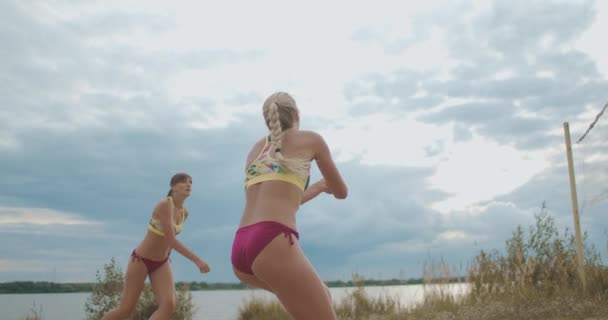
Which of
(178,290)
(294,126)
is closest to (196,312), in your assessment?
(178,290)

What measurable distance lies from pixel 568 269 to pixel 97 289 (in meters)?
8.98

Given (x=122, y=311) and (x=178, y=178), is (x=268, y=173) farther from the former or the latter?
(x=122, y=311)

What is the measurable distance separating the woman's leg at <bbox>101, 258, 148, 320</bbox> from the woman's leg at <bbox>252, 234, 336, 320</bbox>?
12.8 feet

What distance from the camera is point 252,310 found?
42.2 feet

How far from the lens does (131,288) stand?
635 cm

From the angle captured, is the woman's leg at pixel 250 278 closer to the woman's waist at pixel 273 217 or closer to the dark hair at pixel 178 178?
the woman's waist at pixel 273 217

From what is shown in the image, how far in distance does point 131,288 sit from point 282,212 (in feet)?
13.4

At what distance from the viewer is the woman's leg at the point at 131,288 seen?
20.6 ft

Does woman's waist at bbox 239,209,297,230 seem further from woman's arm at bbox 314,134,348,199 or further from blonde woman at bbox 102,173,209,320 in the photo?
blonde woman at bbox 102,173,209,320

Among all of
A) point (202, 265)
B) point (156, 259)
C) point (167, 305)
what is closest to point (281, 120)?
point (202, 265)

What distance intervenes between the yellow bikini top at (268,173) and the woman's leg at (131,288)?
148 inches

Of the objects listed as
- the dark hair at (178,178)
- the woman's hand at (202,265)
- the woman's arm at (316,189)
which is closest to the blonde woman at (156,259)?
the dark hair at (178,178)

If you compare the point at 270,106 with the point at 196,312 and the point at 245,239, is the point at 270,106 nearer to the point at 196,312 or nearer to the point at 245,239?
the point at 245,239

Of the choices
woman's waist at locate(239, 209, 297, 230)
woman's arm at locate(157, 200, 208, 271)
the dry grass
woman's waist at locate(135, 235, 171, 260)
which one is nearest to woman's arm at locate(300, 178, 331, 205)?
woman's waist at locate(239, 209, 297, 230)
